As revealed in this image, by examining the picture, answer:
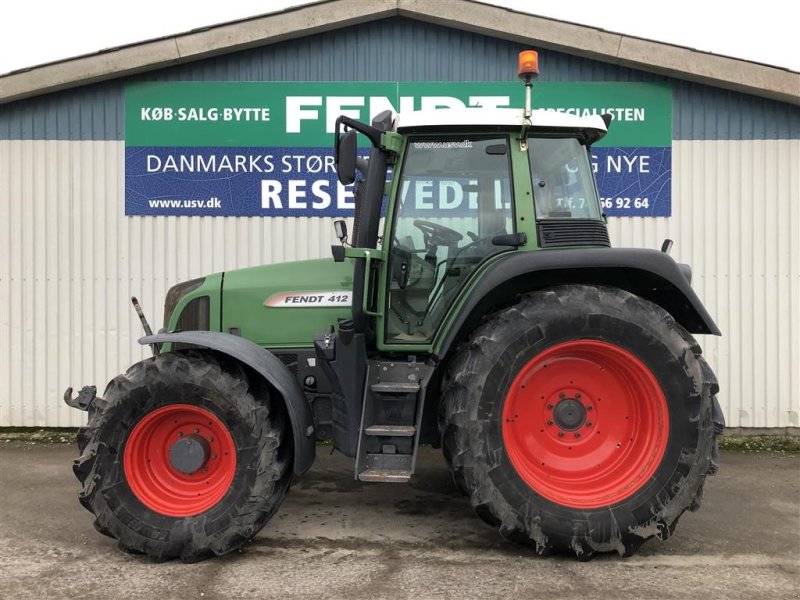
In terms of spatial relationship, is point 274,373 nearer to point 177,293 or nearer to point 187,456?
point 187,456

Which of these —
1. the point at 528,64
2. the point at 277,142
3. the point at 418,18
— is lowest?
the point at 528,64

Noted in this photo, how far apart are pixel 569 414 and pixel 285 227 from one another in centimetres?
389

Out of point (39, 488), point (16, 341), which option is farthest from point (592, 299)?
point (16, 341)

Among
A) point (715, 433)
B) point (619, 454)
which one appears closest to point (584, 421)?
point (619, 454)

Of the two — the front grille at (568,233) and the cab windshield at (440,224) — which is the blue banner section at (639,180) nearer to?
the front grille at (568,233)

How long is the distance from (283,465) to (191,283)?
1.61 m

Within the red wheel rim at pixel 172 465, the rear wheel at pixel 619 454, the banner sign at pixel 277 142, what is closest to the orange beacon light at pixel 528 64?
the rear wheel at pixel 619 454

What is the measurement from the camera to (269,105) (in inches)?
260

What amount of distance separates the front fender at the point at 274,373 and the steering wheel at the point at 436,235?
1.14 metres

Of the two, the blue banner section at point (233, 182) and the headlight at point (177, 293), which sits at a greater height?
the blue banner section at point (233, 182)

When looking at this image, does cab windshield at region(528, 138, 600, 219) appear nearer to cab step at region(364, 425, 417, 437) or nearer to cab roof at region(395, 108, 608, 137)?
cab roof at region(395, 108, 608, 137)

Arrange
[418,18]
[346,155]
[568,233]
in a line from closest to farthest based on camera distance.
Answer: [346,155], [568,233], [418,18]

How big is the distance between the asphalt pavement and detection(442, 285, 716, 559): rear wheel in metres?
0.25

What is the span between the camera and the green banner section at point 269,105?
21.6 ft
